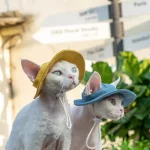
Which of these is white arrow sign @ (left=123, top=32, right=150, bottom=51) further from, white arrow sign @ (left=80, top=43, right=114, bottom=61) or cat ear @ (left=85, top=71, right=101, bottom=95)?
cat ear @ (left=85, top=71, right=101, bottom=95)

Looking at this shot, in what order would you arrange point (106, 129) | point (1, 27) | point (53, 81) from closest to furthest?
point (53, 81)
point (106, 129)
point (1, 27)

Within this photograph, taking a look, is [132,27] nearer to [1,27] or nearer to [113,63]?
[113,63]

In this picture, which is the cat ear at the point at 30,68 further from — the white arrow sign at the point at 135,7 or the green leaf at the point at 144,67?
the white arrow sign at the point at 135,7

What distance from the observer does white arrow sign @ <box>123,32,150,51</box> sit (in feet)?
6.74

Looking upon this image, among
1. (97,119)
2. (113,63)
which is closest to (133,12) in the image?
(113,63)

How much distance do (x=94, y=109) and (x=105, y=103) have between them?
31mm

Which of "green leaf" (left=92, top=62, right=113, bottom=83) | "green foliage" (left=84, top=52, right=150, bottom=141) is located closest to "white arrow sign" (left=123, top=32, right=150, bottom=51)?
"green foliage" (left=84, top=52, right=150, bottom=141)

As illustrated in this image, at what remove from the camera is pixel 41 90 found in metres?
0.72

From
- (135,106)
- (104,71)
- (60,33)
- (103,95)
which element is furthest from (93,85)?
(60,33)

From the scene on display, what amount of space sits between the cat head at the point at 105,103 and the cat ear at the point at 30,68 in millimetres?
95

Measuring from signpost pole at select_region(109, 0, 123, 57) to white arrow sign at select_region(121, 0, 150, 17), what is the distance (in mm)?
30

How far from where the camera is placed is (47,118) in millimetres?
705

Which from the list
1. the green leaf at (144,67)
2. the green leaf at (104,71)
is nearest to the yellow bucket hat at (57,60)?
the green leaf at (104,71)

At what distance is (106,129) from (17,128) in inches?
31.4
